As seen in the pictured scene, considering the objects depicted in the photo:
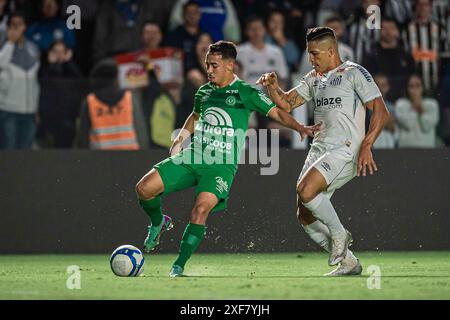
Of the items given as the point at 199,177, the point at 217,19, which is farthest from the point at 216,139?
the point at 217,19

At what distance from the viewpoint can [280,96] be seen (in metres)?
10.6

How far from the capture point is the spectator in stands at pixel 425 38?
13867 millimetres

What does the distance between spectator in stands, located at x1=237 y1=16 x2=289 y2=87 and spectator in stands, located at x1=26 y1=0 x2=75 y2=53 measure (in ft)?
7.51

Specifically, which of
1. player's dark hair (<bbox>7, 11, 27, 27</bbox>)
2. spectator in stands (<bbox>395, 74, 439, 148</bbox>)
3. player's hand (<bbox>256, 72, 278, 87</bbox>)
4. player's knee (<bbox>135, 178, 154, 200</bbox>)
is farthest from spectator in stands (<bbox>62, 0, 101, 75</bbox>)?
player's hand (<bbox>256, 72, 278, 87</bbox>)

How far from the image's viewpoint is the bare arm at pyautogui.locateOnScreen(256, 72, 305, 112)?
10.3 meters

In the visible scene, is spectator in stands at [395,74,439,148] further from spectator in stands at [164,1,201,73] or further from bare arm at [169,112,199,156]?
bare arm at [169,112,199,156]

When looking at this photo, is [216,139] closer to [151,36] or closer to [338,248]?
[338,248]

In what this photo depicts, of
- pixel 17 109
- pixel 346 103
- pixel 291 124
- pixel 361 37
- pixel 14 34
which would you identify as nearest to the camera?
pixel 291 124

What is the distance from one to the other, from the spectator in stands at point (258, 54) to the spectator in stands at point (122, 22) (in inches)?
47.5

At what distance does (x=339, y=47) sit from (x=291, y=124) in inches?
178


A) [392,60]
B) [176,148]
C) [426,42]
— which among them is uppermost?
[426,42]

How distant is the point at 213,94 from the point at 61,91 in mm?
3217

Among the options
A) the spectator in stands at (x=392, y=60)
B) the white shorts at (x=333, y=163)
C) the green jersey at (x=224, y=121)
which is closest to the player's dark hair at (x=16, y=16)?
the spectator in stands at (x=392, y=60)

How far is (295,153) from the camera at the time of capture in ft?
44.2
